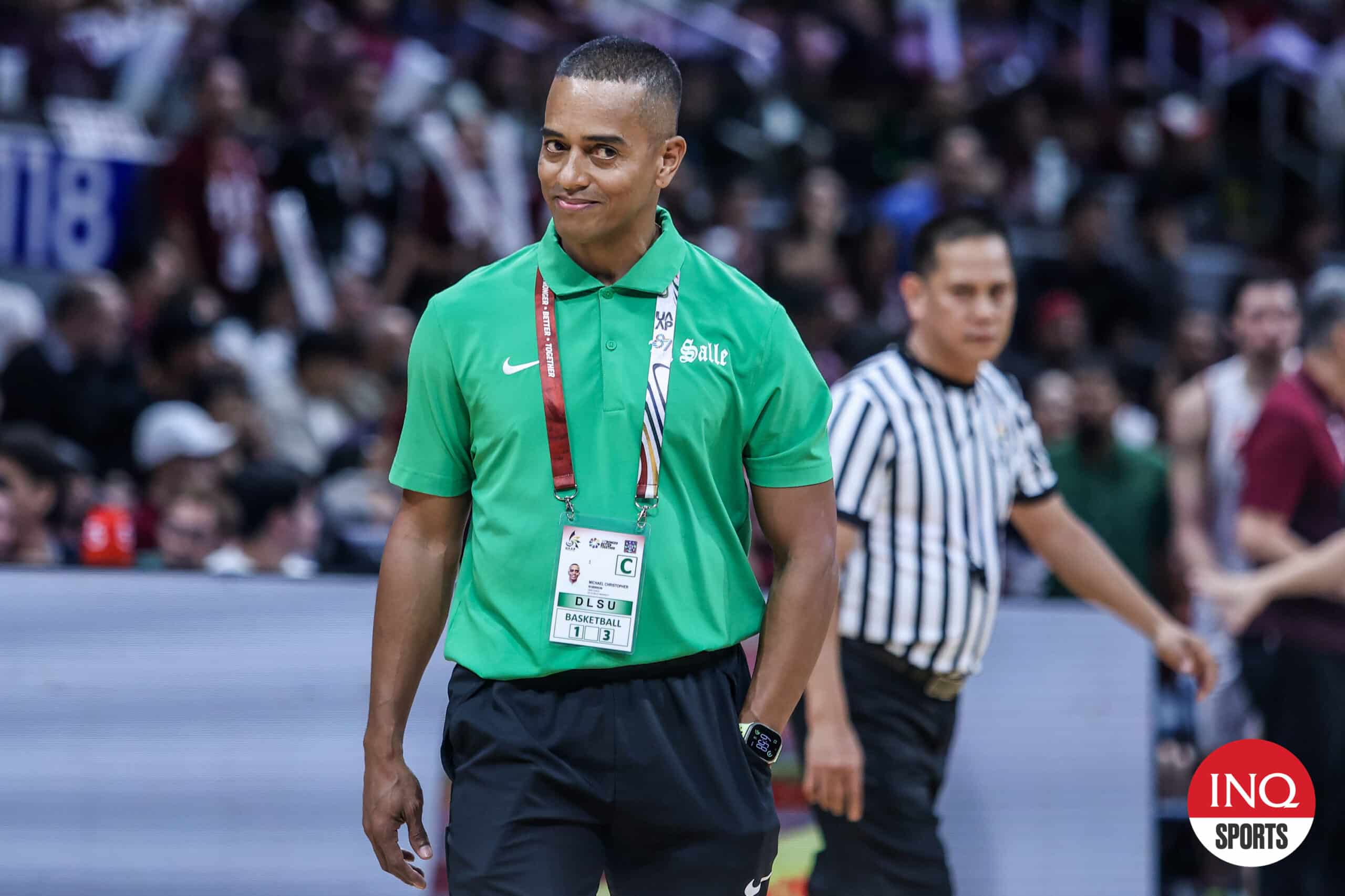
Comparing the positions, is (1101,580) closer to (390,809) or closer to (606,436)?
(606,436)

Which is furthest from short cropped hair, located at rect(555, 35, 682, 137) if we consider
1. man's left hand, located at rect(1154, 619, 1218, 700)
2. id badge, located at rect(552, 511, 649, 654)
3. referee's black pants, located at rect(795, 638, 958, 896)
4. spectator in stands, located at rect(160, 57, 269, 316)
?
spectator in stands, located at rect(160, 57, 269, 316)

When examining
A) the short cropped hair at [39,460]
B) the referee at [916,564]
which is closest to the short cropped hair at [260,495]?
the short cropped hair at [39,460]

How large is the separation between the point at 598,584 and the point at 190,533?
3.25 meters

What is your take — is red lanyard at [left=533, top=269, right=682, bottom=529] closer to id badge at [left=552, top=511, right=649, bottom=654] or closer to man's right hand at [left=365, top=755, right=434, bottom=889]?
id badge at [left=552, top=511, right=649, bottom=654]

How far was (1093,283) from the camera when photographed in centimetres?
1061

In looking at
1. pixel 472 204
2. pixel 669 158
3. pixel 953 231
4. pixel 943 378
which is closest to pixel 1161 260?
pixel 472 204

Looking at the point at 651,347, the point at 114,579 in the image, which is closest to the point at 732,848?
the point at 651,347

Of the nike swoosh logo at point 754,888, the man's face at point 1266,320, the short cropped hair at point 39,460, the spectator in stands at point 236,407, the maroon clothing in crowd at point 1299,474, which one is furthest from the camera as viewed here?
the spectator in stands at point 236,407

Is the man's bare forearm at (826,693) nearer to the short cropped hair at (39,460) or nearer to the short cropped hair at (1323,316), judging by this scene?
the short cropped hair at (1323,316)

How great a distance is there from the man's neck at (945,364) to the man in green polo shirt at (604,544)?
146cm

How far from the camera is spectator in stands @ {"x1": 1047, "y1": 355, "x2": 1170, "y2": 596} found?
6.95 m

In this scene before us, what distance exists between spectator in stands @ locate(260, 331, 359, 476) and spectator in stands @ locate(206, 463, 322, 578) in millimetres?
1362

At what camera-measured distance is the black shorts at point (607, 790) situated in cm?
265

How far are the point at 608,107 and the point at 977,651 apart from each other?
204cm
